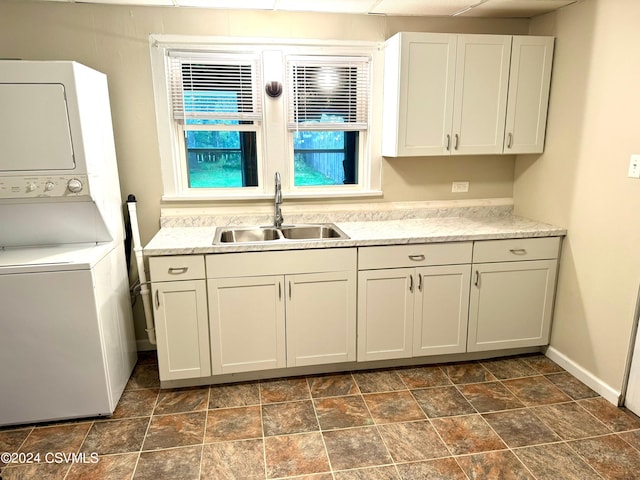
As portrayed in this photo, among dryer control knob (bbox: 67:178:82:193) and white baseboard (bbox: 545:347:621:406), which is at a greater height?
dryer control knob (bbox: 67:178:82:193)

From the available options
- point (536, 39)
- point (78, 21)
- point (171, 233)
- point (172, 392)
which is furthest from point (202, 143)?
point (536, 39)

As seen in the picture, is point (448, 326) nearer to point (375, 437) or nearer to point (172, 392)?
point (375, 437)

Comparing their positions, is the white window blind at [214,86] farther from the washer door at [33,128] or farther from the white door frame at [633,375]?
the white door frame at [633,375]

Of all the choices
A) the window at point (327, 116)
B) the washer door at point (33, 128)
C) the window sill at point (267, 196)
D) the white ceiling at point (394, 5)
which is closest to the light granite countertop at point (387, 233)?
the window sill at point (267, 196)

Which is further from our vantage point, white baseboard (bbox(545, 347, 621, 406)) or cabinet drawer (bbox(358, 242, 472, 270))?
cabinet drawer (bbox(358, 242, 472, 270))

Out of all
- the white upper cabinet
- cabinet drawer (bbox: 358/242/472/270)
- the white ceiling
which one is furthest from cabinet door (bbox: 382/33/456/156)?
cabinet drawer (bbox: 358/242/472/270)

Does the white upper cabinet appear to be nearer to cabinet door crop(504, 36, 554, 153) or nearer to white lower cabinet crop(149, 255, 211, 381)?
cabinet door crop(504, 36, 554, 153)

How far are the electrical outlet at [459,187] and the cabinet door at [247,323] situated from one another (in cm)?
151

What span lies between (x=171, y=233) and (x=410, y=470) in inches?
74.1

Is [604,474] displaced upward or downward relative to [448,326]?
downward

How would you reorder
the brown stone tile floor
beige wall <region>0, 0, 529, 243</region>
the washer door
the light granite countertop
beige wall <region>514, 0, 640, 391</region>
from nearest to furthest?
the brown stone tile floor < the washer door < beige wall <region>514, 0, 640, 391</region> < the light granite countertop < beige wall <region>0, 0, 529, 243</region>

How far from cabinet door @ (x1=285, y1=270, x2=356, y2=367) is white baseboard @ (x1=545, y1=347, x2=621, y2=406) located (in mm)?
1376

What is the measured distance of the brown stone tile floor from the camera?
6.36 feet

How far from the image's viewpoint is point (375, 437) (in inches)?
84.6
